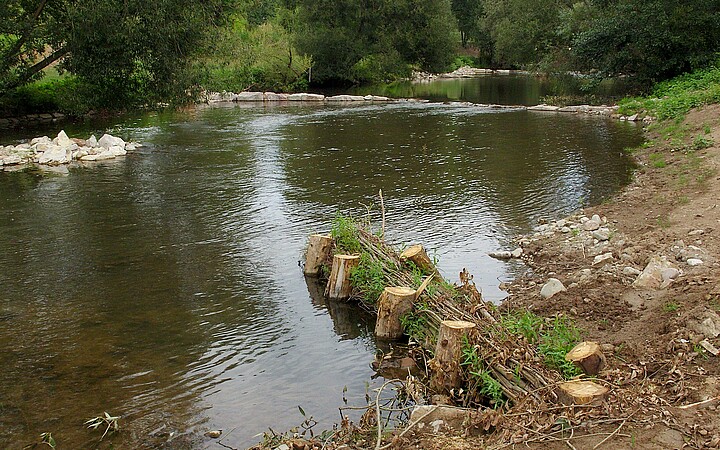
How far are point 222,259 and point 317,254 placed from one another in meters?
1.72

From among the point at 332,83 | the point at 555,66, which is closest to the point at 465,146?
the point at 555,66

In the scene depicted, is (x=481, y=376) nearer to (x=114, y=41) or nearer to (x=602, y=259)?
(x=602, y=259)

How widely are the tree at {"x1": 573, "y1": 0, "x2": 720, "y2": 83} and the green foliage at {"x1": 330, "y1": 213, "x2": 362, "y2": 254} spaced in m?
24.5

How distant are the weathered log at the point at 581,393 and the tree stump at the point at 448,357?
1090 mm

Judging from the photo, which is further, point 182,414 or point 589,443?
point 182,414

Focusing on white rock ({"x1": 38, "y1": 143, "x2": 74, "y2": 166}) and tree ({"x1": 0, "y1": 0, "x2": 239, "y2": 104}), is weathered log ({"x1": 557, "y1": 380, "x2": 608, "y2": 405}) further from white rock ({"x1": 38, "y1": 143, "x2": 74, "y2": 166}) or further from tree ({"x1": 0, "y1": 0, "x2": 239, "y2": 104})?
tree ({"x1": 0, "y1": 0, "x2": 239, "y2": 104})

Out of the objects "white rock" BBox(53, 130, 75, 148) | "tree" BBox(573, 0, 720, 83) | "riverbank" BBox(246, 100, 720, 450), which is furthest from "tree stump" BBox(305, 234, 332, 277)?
"tree" BBox(573, 0, 720, 83)

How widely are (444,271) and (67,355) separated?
5121mm

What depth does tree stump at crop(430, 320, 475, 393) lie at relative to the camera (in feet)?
20.4

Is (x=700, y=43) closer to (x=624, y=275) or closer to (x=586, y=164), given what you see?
(x=586, y=164)

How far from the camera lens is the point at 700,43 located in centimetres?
2922

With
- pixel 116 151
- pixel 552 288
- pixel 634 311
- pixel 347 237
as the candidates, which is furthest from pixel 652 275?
pixel 116 151

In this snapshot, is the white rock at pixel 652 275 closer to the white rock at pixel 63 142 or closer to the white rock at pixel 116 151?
the white rock at pixel 116 151

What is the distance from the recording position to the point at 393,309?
7.65m
